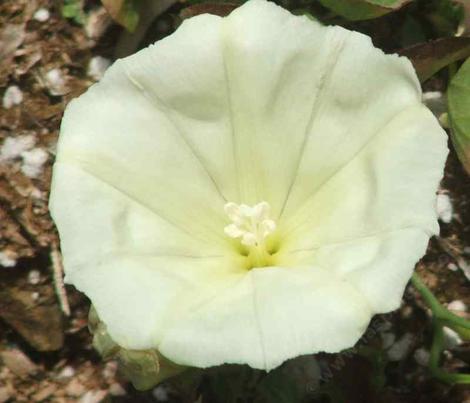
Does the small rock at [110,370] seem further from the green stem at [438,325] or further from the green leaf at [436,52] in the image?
the green leaf at [436,52]

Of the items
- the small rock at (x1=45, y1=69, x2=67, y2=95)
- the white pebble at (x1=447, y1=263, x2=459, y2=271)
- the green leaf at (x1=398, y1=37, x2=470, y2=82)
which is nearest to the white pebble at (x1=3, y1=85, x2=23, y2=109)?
the small rock at (x1=45, y1=69, x2=67, y2=95)

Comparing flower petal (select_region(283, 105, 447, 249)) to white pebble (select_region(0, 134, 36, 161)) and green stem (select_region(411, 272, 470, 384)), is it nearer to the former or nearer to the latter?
green stem (select_region(411, 272, 470, 384))

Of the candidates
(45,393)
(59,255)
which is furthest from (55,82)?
(45,393)

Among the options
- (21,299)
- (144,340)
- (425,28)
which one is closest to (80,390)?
(21,299)

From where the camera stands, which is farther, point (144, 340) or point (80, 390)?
point (80, 390)

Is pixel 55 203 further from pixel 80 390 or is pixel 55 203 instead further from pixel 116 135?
pixel 80 390

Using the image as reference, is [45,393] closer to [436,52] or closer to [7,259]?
[7,259]
